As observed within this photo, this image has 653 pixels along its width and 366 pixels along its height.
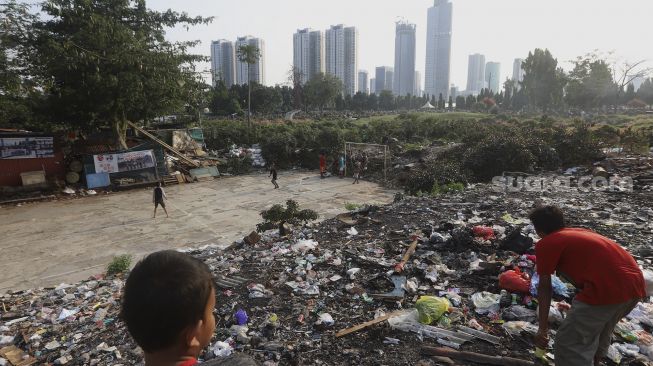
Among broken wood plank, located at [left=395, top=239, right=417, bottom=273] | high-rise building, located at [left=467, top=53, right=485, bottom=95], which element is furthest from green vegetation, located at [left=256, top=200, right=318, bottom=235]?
high-rise building, located at [left=467, top=53, right=485, bottom=95]

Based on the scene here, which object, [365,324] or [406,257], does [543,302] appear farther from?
[406,257]

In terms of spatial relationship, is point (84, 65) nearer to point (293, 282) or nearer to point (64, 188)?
point (64, 188)

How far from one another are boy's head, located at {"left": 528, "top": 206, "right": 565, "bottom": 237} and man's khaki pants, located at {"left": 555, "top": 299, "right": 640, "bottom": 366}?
20.3 inches

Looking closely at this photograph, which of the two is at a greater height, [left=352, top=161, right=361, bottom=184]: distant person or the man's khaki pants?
the man's khaki pants

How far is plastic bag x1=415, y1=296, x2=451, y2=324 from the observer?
3.89 m

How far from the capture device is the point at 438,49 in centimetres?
13500

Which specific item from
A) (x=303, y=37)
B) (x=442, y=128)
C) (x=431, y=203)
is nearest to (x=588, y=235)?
(x=431, y=203)

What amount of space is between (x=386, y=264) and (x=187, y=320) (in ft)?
14.5

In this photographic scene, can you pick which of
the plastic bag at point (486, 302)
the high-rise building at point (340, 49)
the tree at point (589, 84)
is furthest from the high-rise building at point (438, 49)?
the plastic bag at point (486, 302)

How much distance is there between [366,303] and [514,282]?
65.5 inches

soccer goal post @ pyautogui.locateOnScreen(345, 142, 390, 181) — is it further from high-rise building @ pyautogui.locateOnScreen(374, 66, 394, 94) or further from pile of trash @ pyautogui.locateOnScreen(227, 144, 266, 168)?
high-rise building @ pyautogui.locateOnScreen(374, 66, 394, 94)

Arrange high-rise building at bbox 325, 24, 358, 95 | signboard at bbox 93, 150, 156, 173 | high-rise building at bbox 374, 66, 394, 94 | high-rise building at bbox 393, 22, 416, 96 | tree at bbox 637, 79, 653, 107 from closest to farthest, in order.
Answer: signboard at bbox 93, 150, 156, 173
tree at bbox 637, 79, 653, 107
high-rise building at bbox 325, 24, 358, 95
high-rise building at bbox 393, 22, 416, 96
high-rise building at bbox 374, 66, 394, 94

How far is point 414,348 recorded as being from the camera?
3.52 metres

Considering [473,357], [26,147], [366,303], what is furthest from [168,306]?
[26,147]
